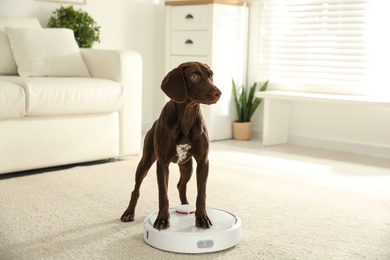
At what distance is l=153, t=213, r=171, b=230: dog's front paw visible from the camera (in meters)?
1.75

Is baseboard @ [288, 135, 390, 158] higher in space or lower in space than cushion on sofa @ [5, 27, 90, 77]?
lower

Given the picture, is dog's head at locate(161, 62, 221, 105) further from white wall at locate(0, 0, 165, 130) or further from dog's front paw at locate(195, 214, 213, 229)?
white wall at locate(0, 0, 165, 130)

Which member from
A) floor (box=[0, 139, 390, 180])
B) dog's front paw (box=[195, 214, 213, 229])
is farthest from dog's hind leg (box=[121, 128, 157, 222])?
floor (box=[0, 139, 390, 180])

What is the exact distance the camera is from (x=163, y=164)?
180 centimetres

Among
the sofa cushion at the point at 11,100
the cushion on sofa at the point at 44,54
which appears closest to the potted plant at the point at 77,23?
the cushion on sofa at the point at 44,54

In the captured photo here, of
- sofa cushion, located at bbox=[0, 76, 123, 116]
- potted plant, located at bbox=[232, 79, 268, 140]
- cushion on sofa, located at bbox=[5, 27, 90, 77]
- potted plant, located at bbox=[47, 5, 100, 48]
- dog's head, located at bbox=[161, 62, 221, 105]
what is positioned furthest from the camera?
potted plant, located at bbox=[232, 79, 268, 140]

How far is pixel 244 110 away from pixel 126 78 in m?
1.33

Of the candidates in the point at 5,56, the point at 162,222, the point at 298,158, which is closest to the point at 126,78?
the point at 5,56

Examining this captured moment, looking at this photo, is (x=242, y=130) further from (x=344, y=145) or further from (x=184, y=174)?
(x=184, y=174)

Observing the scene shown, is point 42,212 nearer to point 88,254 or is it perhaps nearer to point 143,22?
point 88,254

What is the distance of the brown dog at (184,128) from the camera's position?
1.71m

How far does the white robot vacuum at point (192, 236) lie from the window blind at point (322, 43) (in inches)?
89.4

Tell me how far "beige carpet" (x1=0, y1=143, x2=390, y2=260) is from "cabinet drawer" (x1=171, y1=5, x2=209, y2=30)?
1.26m

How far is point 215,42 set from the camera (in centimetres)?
406
